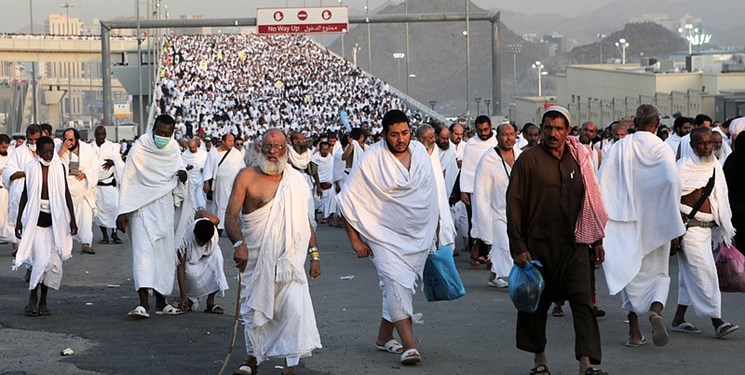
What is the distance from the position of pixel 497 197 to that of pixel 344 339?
13.1ft

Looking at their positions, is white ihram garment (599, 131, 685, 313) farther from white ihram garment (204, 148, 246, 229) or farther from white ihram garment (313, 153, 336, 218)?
white ihram garment (313, 153, 336, 218)

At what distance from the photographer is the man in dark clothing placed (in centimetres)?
890

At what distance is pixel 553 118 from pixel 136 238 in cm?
487

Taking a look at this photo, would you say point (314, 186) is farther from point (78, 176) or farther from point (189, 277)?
point (189, 277)

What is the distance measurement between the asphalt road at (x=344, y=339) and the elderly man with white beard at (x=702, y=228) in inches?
10.1

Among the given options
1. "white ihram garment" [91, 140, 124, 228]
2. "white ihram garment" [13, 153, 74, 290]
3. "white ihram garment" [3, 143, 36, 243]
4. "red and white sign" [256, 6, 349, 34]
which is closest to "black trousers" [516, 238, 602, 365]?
"white ihram garment" [13, 153, 74, 290]

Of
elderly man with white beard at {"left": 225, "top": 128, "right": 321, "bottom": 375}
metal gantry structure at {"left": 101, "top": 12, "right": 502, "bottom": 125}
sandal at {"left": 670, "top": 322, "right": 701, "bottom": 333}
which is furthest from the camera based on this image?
metal gantry structure at {"left": 101, "top": 12, "right": 502, "bottom": 125}

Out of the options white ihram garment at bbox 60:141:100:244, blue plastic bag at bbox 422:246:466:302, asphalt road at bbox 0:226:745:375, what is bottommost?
asphalt road at bbox 0:226:745:375

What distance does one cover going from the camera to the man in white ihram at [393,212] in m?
10.0

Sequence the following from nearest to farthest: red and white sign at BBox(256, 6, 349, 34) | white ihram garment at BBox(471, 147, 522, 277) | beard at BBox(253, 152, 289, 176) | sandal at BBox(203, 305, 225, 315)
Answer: beard at BBox(253, 152, 289, 176) < sandal at BBox(203, 305, 225, 315) < white ihram garment at BBox(471, 147, 522, 277) < red and white sign at BBox(256, 6, 349, 34)

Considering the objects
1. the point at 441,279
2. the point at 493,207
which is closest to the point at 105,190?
the point at 493,207

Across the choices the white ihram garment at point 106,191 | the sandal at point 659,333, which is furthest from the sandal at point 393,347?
the white ihram garment at point 106,191

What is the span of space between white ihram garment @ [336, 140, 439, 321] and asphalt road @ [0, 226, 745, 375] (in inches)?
25.0

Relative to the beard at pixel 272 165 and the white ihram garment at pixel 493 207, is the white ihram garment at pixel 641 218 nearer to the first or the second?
the beard at pixel 272 165
